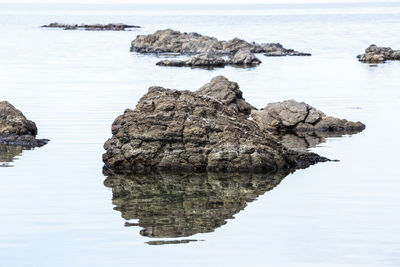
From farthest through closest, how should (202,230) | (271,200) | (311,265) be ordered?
(271,200)
(202,230)
(311,265)

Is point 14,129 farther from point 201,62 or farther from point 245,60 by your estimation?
point 245,60

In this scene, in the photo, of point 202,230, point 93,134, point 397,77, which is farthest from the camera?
point 397,77

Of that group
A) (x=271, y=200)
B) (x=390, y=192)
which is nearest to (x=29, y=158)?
(x=271, y=200)

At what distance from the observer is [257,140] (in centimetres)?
2550

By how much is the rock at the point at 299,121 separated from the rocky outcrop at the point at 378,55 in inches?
1892

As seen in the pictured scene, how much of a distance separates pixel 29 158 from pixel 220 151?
20.7 feet

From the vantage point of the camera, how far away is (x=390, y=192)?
2208 cm

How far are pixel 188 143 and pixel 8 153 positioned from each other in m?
6.50

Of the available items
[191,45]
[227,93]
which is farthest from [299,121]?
[191,45]

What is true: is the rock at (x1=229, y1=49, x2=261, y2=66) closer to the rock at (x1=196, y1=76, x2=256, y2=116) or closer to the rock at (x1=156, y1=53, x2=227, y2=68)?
the rock at (x1=156, y1=53, x2=227, y2=68)

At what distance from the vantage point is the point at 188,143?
83.4ft

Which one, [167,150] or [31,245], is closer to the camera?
[31,245]

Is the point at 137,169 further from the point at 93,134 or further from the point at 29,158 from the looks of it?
the point at 93,134

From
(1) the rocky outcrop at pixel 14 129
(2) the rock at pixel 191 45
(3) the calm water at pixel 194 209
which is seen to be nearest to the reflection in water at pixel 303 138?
(3) the calm water at pixel 194 209
